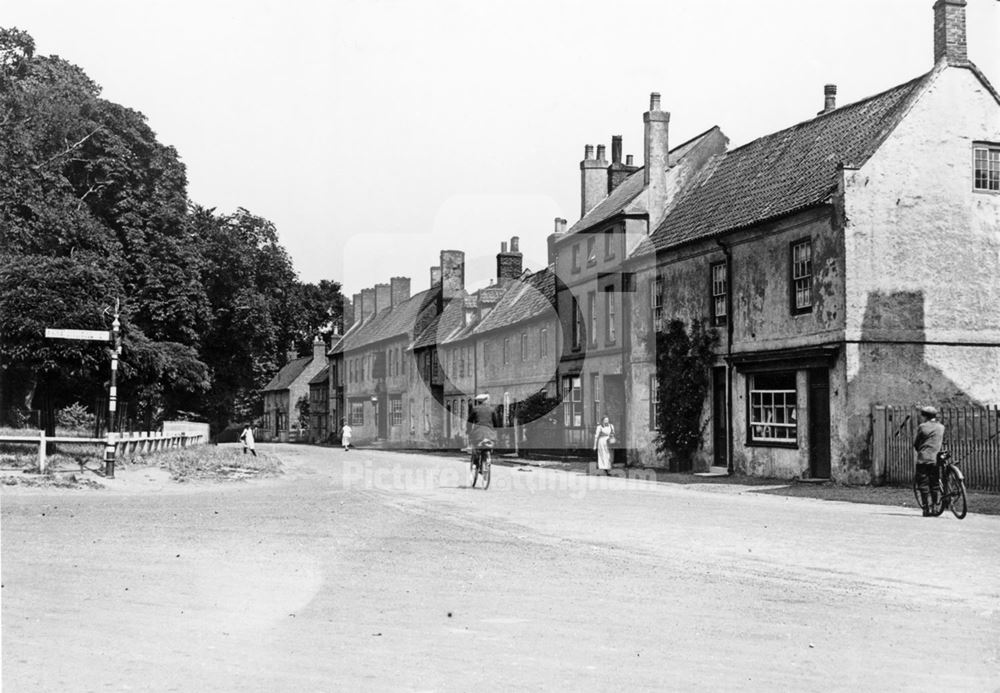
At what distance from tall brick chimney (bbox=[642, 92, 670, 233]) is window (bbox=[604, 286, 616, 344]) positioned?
2.80 meters

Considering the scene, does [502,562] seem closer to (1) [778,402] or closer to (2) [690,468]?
(1) [778,402]

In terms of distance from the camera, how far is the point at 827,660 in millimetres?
6711

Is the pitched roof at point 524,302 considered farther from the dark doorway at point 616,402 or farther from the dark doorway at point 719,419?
the dark doorway at point 719,419

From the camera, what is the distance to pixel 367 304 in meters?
92.9

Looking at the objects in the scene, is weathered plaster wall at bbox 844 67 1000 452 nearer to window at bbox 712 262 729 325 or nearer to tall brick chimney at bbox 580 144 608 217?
window at bbox 712 262 729 325

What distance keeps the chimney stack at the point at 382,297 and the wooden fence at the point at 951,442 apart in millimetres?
67621

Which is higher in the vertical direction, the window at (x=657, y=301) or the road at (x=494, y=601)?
the window at (x=657, y=301)

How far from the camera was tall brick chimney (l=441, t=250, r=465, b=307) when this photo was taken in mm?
67438

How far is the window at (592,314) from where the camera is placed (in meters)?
38.9

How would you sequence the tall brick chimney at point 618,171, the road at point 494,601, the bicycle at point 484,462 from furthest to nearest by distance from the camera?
1. the tall brick chimney at point 618,171
2. the bicycle at point 484,462
3. the road at point 494,601

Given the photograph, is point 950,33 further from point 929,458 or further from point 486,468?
point 486,468

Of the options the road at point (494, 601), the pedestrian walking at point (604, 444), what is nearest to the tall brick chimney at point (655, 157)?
the pedestrian walking at point (604, 444)

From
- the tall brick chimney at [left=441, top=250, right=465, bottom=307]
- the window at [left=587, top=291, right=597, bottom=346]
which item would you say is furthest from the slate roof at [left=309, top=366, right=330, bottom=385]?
the window at [left=587, top=291, right=597, bottom=346]

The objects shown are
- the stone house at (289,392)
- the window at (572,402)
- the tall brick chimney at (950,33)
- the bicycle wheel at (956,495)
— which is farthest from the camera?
the stone house at (289,392)
